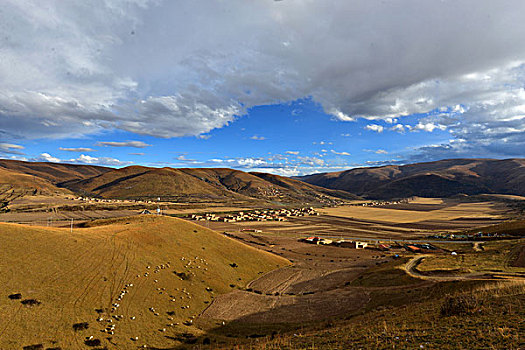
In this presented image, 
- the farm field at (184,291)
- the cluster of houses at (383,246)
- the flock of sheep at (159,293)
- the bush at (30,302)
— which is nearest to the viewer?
the farm field at (184,291)

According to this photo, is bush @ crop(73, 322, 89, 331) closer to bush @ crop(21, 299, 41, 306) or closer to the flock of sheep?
the flock of sheep

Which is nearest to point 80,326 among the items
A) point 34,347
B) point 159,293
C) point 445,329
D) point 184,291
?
point 34,347

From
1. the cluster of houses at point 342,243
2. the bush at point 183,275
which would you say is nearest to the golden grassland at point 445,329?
the bush at point 183,275

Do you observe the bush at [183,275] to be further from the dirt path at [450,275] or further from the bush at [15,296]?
the dirt path at [450,275]

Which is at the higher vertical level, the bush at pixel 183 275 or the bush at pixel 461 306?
the bush at pixel 461 306

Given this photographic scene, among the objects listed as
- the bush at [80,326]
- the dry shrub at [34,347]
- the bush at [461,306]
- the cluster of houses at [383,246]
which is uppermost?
the bush at [461,306]

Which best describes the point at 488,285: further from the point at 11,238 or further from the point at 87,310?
the point at 11,238

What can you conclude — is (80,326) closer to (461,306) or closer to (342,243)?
(461,306)
